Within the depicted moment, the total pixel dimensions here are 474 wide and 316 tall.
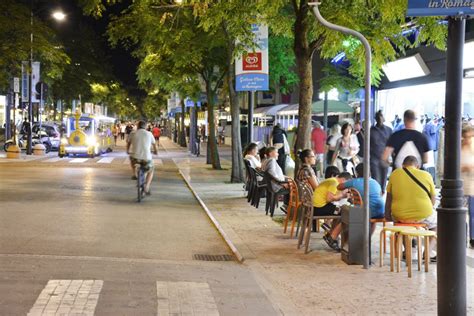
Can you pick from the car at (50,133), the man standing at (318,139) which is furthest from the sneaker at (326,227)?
the car at (50,133)

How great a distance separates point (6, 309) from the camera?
6715 mm

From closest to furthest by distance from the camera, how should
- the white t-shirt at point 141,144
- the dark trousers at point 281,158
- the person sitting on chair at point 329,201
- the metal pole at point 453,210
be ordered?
the metal pole at point 453,210 → the person sitting on chair at point 329,201 → the white t-shirt at point 141,144 → the dark trousers at point 281,158

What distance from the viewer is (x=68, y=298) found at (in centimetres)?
724

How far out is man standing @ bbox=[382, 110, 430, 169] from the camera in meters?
11.3

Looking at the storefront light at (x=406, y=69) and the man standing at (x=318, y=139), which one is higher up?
the storefront light at (x=406, y=69)

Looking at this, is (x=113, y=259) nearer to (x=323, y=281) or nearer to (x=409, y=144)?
(x=323, y=281)

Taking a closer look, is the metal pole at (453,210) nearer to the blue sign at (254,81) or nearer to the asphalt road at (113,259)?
the asphalt road at (113,259)

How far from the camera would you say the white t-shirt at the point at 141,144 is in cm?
1738

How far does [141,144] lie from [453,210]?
39.8 ft

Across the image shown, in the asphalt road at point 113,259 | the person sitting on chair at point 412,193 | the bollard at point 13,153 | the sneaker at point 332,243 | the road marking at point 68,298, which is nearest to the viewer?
the road marking at point 68,298

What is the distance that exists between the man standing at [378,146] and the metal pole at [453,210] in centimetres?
865

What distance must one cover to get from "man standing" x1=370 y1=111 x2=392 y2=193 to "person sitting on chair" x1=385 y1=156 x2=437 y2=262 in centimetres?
540

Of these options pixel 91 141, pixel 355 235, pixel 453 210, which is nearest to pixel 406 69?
pixel 355 235

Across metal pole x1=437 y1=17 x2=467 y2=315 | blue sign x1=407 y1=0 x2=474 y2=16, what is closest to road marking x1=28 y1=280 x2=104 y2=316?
metal pole x1=437 y1=17 x2=467 y2=315
